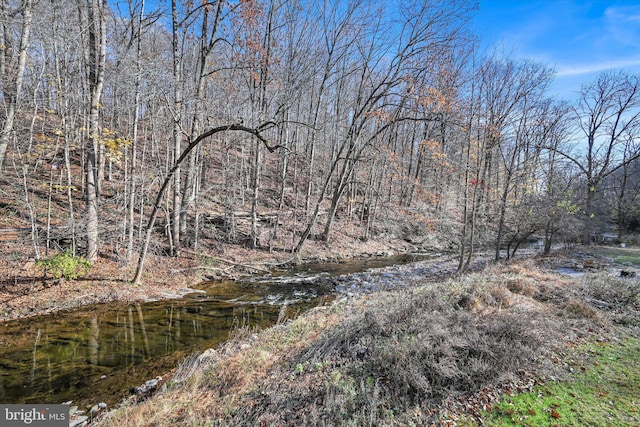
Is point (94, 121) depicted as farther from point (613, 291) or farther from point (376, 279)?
point (613, 291)

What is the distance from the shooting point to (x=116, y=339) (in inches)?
254

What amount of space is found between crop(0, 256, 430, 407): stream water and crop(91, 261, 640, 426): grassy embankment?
1182 mm

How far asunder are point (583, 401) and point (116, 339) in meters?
7.95

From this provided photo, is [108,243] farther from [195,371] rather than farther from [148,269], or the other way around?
[195,371]

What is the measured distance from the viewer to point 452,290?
647 centimetres

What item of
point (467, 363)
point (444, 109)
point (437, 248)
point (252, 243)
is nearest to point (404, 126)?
point (437, 248)

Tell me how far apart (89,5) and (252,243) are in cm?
1073

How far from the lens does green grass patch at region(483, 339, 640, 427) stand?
9.88 ft

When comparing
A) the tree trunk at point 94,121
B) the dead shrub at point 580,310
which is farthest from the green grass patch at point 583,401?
the tree trunk at point 94,121

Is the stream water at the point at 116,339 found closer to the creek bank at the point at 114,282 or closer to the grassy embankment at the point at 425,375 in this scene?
the creek bank at the point at 114,282

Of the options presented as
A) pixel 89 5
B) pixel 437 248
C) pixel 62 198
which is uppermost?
pixel 89 5

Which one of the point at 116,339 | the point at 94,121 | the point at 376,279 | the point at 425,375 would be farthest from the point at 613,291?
the point at 94,121

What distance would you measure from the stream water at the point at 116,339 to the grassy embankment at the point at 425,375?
1.18 m

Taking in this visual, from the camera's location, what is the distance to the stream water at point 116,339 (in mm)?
4832
